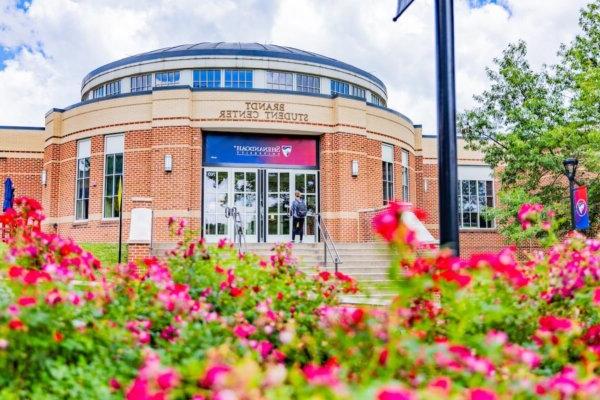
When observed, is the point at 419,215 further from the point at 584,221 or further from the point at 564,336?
the point at 584,221

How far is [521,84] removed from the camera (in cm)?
2106

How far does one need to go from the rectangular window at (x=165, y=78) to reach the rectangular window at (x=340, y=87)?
7.52 metres

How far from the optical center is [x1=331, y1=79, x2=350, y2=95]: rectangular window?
2856 cm

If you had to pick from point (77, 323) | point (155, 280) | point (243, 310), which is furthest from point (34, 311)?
point (243, 310)

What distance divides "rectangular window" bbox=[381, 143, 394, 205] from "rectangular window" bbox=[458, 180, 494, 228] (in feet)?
21.1

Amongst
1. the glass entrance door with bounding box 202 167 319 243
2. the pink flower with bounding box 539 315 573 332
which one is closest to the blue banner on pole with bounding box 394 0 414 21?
the pink flower with bounding box 539 315 573 332

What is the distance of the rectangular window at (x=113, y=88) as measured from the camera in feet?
93.6

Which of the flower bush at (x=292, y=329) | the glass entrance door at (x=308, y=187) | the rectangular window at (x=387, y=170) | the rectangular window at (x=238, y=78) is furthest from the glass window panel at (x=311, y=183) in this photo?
the flower bush at (x=292, y=329)

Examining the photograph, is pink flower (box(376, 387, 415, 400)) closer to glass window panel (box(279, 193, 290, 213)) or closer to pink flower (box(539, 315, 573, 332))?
pink flower (box(539, 315, 573, 332))

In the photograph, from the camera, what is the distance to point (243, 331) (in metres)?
3.43

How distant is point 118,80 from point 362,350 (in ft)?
92.3

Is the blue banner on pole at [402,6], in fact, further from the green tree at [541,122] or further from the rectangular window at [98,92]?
the rectangular window at [98,92]

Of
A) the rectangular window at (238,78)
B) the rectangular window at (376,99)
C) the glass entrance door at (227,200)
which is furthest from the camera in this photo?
the rectangular window at (376,99)

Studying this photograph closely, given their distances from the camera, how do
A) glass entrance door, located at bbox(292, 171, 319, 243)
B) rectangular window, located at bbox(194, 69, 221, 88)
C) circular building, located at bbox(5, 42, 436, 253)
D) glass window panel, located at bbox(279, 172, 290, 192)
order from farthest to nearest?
1. rectangular window, located at bbox(194, 69, 221, 88)
2. glass entrance door, located at bbox(292, 171, 319, 243)
3. glass window panel, located at bbox(279, 172, 290, 192)
4. circular building, located at bbox(5, 42, 436, 253)
